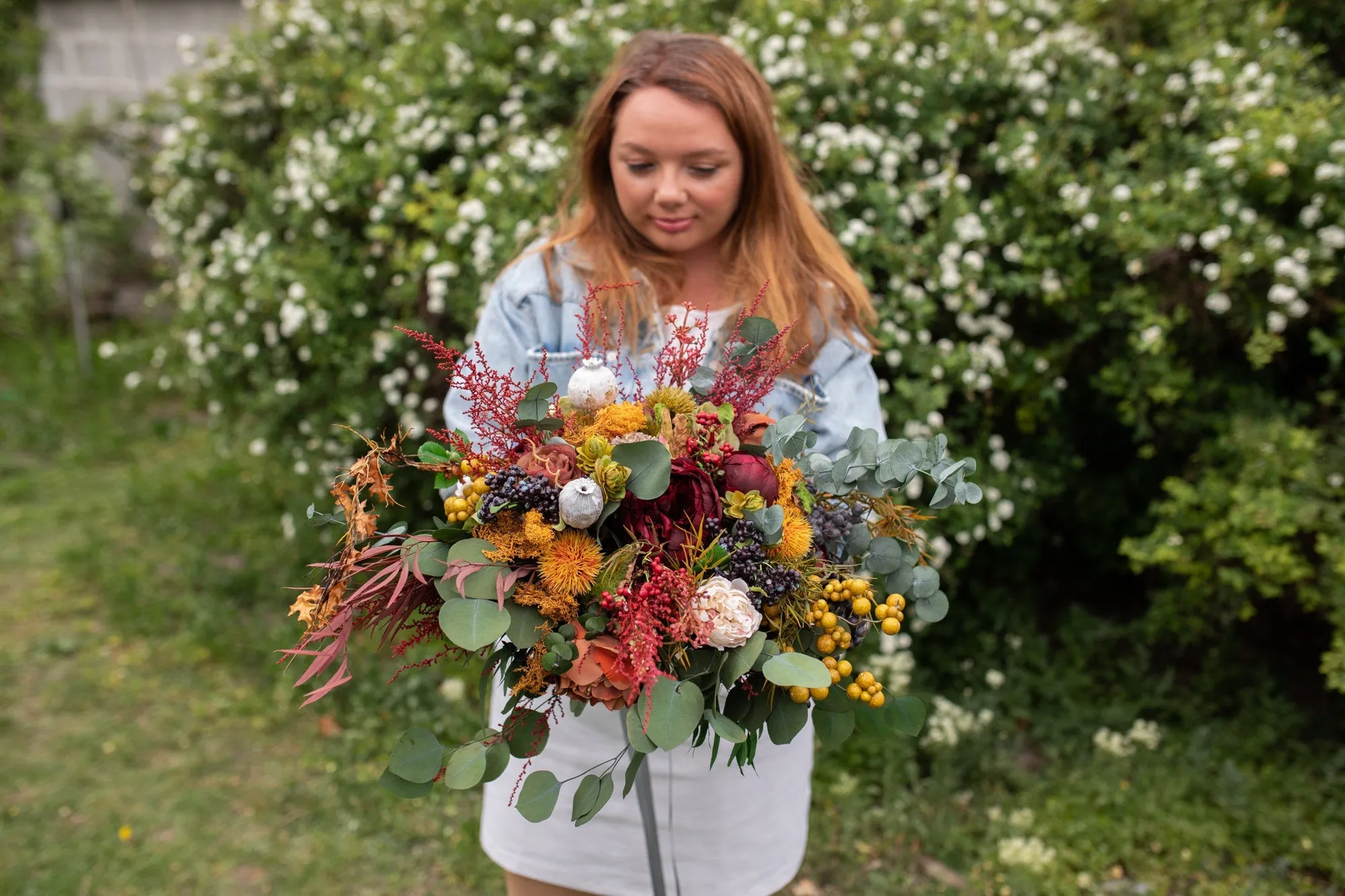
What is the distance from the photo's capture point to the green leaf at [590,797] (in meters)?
1.22

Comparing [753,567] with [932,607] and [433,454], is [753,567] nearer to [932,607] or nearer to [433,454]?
[932,607]

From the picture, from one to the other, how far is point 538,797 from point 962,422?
190 centimetres

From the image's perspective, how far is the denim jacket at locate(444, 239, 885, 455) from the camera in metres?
1.81

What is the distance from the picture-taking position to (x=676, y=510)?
1.31m

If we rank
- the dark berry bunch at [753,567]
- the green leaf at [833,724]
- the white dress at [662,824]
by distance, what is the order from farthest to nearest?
1. the white dress at [662,824]
2. the green leaf at [833,724]
3. the dark berry bunch at [753,567]

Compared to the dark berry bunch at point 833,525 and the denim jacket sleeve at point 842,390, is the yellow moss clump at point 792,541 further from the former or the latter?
the denim jacket sleeve at point 842,390

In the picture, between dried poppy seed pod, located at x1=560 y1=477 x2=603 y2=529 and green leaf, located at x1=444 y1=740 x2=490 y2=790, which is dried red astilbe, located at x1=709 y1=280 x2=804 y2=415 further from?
green leaf, located at x1=444 y1=740 x2=490 y2=790

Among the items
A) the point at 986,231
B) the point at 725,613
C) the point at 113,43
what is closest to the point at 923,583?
the point at 725,613

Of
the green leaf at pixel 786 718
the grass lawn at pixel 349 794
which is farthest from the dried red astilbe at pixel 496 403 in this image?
the grass lawn at pixel 349 794

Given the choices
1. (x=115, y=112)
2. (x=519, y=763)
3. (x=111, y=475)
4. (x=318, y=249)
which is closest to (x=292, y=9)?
(x=318, y=249)

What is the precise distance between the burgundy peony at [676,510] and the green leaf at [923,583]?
13.0 inches

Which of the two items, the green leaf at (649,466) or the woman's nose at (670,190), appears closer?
the green leaf at (649,466)

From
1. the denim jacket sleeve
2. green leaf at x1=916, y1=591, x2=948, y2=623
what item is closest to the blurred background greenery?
the denim jacket sleeve

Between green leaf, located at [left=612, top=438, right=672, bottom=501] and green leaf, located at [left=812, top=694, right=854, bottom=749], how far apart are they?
38 cm
